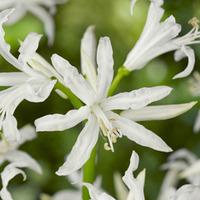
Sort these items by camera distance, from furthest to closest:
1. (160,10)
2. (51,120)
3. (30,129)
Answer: (30,129), (160,10), (51,120)

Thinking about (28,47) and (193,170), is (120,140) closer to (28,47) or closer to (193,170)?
(193,170)

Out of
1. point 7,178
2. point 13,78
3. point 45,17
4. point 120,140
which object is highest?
point 45,17

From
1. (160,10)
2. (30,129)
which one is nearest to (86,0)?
(30,129)

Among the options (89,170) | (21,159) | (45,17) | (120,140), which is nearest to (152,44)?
(89,170)

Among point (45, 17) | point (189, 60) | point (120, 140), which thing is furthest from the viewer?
point (120, 140)

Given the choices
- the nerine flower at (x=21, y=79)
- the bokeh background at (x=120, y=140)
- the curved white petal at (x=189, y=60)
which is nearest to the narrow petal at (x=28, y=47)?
the nerine flower at (x=21, y=79)

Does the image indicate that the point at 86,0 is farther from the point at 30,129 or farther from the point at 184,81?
the point at 30,129

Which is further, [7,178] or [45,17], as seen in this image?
[45,17]

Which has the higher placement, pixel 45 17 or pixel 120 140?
pixel 45 17
